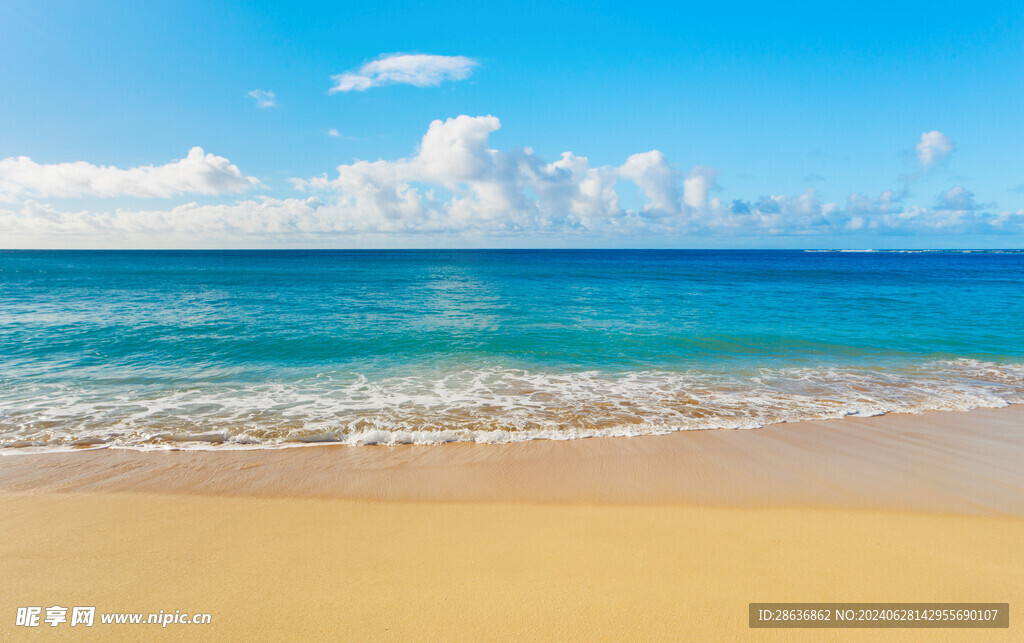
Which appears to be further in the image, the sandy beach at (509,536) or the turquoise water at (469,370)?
the turquoise water at (469,370)

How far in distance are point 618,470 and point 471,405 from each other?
401cm

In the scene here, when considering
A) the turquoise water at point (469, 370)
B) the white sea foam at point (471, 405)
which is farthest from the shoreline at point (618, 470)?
the turquoise water at point (469, 370)

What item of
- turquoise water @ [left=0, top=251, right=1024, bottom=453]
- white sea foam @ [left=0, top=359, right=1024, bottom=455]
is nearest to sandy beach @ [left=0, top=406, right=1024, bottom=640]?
white sea foam @ [left=0, top=359, right=1024, bottom=455]

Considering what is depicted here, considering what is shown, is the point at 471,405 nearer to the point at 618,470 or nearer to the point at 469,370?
the point at 469,370

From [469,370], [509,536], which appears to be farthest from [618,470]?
[469,370]

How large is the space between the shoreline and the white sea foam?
495 mm

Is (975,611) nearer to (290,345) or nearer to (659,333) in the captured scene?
(659,333)

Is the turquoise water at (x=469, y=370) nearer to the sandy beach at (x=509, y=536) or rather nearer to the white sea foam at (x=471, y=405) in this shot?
the white sea foam at (x=471, y=405)

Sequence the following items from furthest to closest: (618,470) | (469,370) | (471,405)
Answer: (469,370) → (471,405) → (618,470)

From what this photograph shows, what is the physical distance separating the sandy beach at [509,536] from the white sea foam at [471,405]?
70 cm

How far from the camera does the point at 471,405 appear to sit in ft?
31.7

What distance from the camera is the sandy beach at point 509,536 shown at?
371 centimetres

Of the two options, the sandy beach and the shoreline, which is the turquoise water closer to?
the shoreline

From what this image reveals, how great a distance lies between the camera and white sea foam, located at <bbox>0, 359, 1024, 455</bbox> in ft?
25.9
